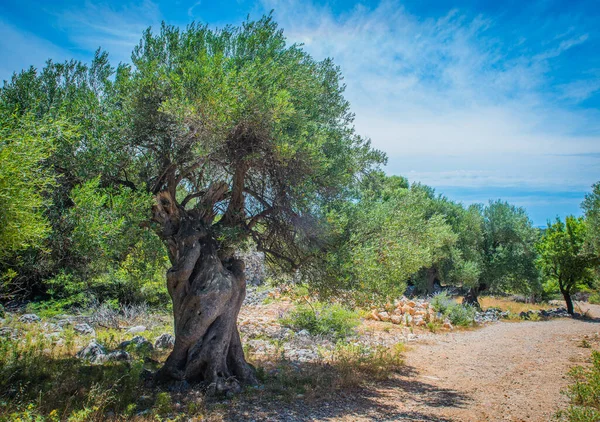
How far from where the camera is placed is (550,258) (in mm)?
26047

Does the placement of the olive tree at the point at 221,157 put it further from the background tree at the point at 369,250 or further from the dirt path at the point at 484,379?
the dirt path at the point at 484,379

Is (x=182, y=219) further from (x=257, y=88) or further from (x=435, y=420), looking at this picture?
(x=435, y=420)

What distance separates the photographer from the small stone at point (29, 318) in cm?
1263

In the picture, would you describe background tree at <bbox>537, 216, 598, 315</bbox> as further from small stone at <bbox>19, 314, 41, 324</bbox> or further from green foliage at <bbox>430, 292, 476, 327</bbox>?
small stone at <bbox>19, 314, 41, 324</bbox>

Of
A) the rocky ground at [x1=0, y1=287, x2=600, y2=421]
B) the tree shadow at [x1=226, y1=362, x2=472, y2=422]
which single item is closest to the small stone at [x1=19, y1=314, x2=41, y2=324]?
the rocky ground at [x1=0, y1=287, x2=600, y2=421]

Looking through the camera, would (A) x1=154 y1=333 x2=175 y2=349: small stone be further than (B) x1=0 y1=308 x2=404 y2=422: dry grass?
Yes

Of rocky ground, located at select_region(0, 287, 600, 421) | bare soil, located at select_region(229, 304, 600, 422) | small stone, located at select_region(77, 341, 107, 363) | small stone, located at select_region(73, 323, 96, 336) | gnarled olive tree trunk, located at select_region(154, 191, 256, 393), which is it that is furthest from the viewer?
small stone, located at select_region(73, 323, 96, 336)

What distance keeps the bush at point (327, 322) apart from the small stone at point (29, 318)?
29.7 feet

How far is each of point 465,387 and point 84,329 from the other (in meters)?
11.8

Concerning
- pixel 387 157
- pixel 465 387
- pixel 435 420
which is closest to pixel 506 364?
pixel 465 387

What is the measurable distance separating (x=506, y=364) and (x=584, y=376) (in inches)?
98.9

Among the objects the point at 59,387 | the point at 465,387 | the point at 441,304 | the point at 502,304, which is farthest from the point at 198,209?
the point at 502,304

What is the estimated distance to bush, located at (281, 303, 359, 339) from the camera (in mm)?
14734

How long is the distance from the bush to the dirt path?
255cm
